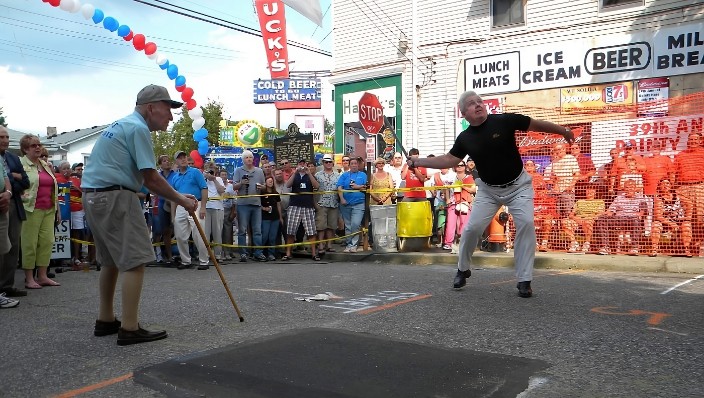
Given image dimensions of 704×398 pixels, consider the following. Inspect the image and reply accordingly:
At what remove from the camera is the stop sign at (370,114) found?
13.9 metres

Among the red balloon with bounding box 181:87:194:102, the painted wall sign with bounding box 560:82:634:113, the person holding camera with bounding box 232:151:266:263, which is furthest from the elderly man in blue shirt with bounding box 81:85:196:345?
the red balloon with bounding box 181:87:194:102

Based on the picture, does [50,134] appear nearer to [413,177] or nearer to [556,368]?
[413,177]

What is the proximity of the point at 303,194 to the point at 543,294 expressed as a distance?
660cm

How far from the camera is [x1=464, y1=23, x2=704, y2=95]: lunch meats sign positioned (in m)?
13.9

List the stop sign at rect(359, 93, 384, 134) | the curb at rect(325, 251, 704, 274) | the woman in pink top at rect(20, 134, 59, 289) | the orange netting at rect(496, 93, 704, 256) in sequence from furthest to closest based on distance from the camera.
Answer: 1. the stop sign at rect(359, 93, 384, 134)
2. the orange netting at rect(496, 93, 704, 256)
3. the curb at rect(325, 251, 704, 274)
4. the woman in pink top at rect(20, 134, 59, 289)

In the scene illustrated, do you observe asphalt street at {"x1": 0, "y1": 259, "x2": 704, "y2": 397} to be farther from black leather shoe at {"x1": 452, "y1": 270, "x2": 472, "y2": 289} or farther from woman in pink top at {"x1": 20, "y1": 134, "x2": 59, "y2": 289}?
woman in pink top at {"x1": 20, "y1": 134, "x2": 59, "y2": 289}

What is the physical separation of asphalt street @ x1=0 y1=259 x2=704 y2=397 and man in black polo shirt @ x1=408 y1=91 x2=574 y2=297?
526mm

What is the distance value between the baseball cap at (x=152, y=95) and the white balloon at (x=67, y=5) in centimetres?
1190

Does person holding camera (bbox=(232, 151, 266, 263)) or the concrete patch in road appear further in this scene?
person holding camera (bbox=(232, 151, 266, 263))

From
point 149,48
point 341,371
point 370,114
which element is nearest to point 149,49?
point 149,48

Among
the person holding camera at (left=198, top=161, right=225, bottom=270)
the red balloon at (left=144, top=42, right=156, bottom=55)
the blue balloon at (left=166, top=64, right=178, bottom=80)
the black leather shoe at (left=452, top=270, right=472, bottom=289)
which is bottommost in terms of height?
the black leather shoe at (left=452, top=270, right=472, bottom=289)

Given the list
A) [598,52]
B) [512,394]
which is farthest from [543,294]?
[598,52]

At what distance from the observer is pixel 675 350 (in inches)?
163

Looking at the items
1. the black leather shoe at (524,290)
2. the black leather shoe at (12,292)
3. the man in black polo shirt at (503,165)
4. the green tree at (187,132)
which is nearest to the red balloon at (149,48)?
the black leather shoe at (12,292)
